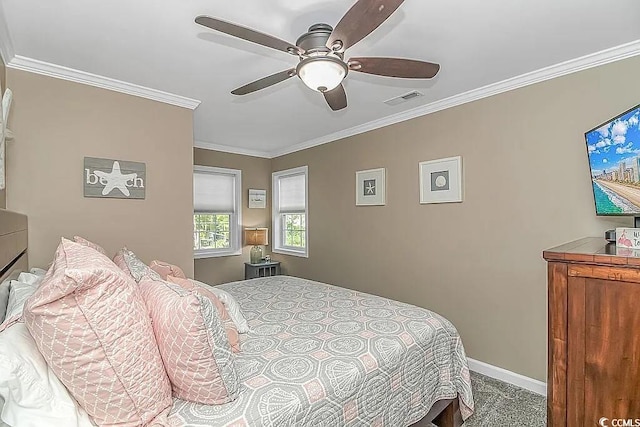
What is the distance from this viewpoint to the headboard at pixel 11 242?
1.36 m

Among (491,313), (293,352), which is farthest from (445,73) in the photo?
(293,352)

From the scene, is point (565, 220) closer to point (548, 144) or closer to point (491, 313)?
point (548, 144)

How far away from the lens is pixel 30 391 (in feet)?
2.93

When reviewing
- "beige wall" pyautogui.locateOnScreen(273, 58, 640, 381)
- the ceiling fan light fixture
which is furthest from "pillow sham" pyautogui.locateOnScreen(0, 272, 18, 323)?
"beige wall" pyautogui.locateOnScreen(273, 58, 640, 381)

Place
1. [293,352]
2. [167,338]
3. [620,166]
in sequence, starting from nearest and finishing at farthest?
[167,338], [293,352], [620,166]

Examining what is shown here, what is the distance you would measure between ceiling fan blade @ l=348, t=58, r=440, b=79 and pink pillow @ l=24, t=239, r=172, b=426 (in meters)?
1.53

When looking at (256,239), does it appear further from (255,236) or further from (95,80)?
(95,80)

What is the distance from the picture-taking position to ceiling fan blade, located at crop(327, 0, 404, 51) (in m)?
1.28

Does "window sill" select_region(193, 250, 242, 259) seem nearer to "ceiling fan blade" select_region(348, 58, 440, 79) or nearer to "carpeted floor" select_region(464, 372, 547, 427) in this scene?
"carpeted floor" select_region(464, 372, 547, 427)

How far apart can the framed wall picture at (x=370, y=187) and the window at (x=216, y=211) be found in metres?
2.01

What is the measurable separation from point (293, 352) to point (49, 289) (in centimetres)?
104

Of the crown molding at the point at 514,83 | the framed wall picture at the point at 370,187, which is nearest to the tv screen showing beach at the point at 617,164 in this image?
the crown molding at the point at 514,83

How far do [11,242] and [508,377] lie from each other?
348 cm

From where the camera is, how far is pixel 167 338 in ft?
3.73
